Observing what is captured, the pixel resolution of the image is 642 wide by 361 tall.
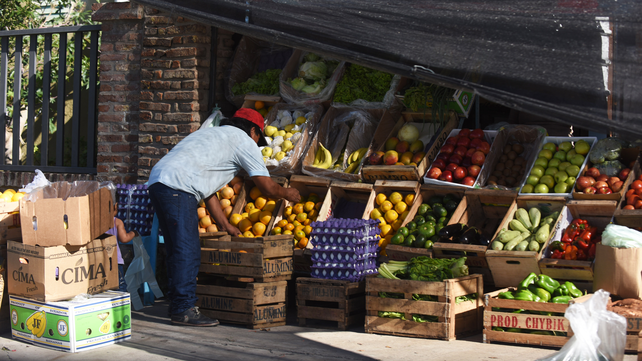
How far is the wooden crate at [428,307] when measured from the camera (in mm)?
4895

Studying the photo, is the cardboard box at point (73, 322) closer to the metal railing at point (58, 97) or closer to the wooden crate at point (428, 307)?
the wooden crate at point (428, 307)

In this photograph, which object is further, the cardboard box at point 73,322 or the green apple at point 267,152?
the green apple at point 267,152

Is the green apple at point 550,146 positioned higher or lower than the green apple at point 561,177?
higher

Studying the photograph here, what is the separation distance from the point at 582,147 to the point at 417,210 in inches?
61.0

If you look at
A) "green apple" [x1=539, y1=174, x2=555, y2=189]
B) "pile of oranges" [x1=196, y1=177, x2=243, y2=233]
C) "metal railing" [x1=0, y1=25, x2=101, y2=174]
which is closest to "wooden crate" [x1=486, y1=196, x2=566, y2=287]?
"green apple" [x1=539, y1=174, x2=555, y2=189]

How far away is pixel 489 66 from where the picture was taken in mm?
2496

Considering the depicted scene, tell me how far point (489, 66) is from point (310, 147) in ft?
13.8

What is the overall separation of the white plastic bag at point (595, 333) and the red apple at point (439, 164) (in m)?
2.86

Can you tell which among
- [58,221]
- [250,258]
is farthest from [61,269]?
[250,258]

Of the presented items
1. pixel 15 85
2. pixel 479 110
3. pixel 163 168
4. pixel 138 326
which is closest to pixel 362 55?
pixel 163 168

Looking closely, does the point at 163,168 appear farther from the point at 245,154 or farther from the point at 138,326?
the point at 138,326

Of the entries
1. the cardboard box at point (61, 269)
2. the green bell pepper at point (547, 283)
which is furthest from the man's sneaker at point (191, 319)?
the green bell pepper at point (547, 283)

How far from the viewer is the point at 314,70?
7.11 metres

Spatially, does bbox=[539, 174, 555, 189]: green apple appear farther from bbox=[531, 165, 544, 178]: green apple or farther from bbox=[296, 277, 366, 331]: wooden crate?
bbox=[296, 277, 366, 331]: wooden crate
